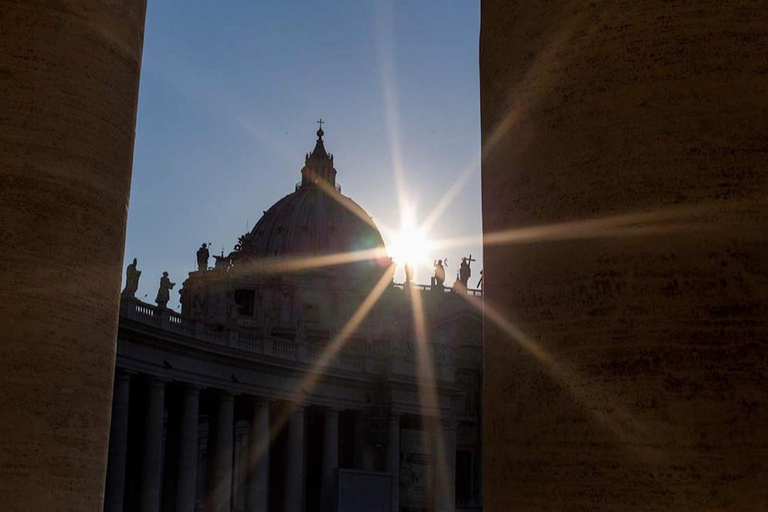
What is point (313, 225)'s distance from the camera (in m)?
146

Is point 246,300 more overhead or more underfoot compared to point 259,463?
more overhead

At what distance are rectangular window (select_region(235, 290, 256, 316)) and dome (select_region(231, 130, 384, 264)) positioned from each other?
Answer: 37.1 ft

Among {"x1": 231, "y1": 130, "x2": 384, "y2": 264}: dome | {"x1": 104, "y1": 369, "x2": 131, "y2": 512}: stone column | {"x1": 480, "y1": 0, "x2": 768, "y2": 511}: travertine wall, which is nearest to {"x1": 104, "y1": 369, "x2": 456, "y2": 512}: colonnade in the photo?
{"x1": 104, "y1": 369, "x2": 131, "y2": 512}: stone column

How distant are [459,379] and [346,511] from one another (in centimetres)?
5052

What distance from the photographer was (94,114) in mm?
14672

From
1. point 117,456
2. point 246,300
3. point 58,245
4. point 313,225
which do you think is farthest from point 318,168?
point 58,245

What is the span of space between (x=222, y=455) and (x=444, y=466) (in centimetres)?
1888

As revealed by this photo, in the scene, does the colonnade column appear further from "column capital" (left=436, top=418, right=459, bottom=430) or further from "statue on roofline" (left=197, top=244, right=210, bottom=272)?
"statue on roofline" (left=197, top=244, right=210, bottom=272)

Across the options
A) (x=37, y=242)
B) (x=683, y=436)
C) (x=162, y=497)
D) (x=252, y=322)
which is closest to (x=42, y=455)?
(x=37, y=242)

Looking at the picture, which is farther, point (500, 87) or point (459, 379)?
point (459, 379)

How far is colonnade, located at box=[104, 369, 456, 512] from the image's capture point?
54250 millimetres

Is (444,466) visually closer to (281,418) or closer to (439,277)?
(281,418)

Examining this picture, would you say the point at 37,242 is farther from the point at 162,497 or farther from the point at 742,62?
the point at 162,497

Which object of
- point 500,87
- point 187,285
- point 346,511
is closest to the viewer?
point 500,87
